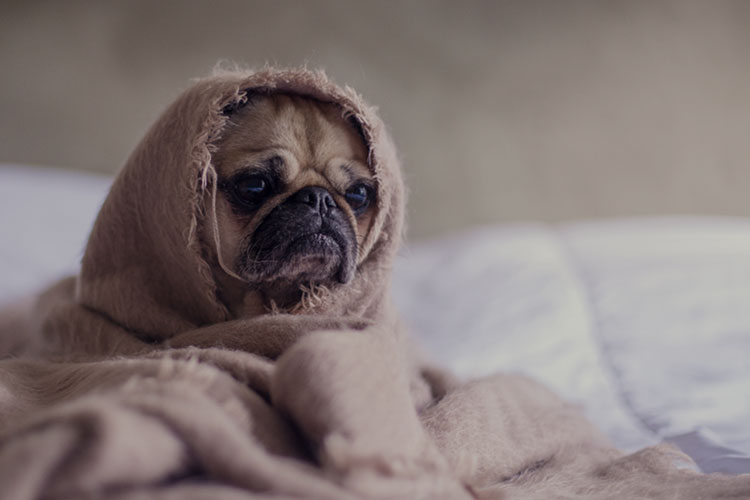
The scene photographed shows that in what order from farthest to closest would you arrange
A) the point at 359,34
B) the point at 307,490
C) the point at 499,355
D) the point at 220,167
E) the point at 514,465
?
1. the point at 359,34
2. the point at 499,355
3. the point at 220,167
4. the point at 514,465
5. the point at 307,490

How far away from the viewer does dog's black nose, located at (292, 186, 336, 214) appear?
1.11 metres

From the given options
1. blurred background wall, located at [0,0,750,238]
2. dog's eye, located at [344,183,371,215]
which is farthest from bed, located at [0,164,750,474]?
blurred background wall, located at [0,0,750,238]

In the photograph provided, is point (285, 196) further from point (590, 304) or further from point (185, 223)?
point (590, 304)

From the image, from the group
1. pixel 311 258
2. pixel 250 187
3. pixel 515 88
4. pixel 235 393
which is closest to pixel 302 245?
pixel 311 258

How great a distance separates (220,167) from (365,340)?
1.70ft

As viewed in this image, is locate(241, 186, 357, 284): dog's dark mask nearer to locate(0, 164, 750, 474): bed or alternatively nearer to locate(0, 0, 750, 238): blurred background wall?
locate(0, 164, 750, 474): bed

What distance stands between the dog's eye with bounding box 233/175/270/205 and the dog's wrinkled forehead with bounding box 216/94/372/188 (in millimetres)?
21

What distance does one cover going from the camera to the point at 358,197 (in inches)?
47.4

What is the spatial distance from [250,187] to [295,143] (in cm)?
11

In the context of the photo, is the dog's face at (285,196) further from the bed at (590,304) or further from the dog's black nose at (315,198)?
the bed at (590,304)

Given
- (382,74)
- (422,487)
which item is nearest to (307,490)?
(422,487)

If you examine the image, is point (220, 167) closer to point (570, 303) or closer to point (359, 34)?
point (570, 303)

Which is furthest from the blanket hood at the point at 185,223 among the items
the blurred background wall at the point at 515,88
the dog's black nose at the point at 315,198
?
the blurred background wall at the point at 515,88

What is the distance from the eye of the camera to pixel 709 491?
2.66ft
